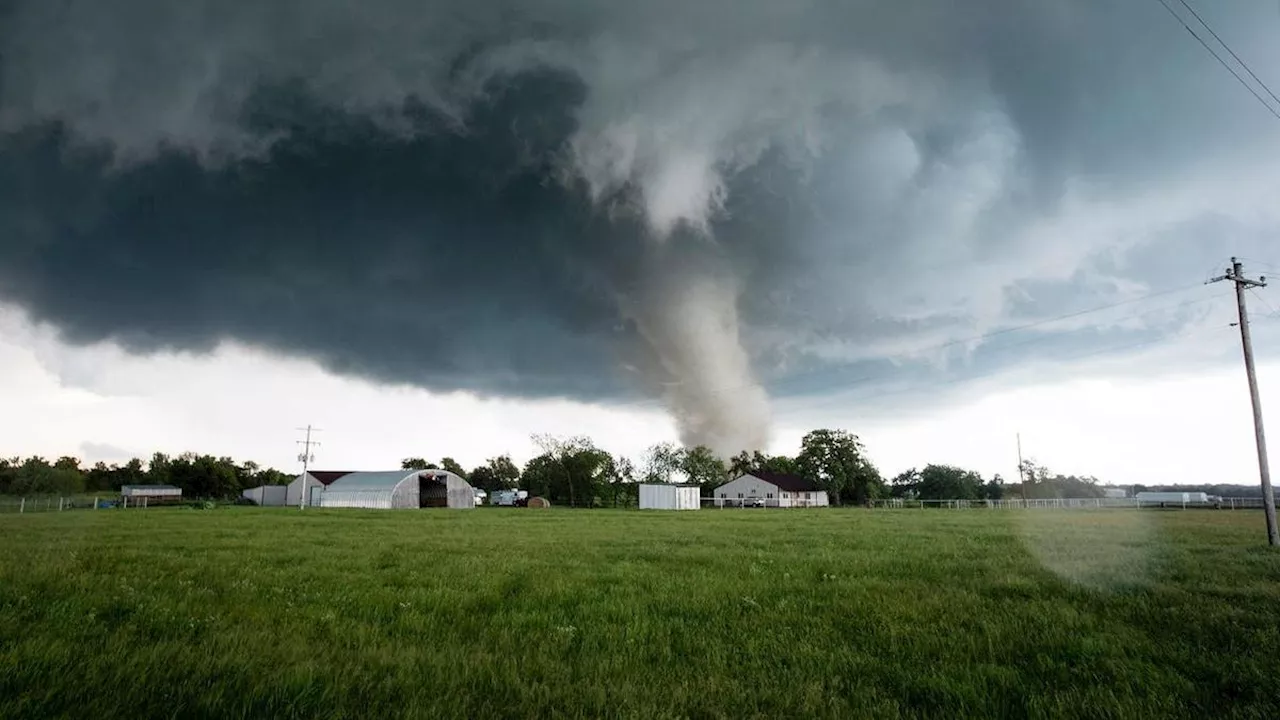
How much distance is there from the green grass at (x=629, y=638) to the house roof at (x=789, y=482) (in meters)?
108

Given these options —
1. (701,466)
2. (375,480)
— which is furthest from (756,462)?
(375,480)

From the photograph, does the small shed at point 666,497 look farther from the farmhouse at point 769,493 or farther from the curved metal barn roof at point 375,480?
the curved metal barn roof at point 375,480

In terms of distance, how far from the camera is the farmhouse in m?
118

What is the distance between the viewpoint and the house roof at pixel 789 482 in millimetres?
122688

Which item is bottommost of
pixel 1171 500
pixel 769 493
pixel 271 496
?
pixel 1171 500

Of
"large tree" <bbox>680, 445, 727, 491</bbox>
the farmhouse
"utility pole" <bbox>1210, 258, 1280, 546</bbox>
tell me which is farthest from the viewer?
"large tree" <bbox>680, 445, 727, 491</bbox>

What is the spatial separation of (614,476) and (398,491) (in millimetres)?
64148

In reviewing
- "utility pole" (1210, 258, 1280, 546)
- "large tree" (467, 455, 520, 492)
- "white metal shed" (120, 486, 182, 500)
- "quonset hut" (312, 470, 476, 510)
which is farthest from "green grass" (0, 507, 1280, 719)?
"large tree" (467, 455, 520, 492)

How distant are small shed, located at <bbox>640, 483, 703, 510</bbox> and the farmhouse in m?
21.8

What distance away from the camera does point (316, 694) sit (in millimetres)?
5984

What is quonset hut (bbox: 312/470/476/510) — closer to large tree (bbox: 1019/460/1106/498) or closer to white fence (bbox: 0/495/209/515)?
white fence (bbox: 0/495/209/515)

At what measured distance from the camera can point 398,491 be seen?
81.7m

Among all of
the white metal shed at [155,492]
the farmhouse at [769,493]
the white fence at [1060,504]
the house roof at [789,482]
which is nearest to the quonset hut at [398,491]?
the white metal shed at [155,492]

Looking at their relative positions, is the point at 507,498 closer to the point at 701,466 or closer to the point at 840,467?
the point at 701,466
